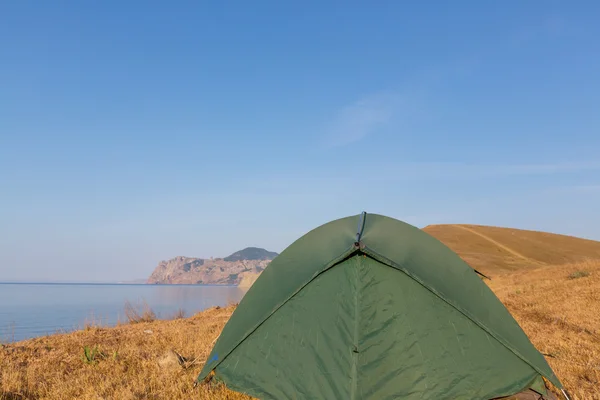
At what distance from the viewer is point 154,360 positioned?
6.98 meters

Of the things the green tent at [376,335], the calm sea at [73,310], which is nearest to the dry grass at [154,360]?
the green tent at [376,335]

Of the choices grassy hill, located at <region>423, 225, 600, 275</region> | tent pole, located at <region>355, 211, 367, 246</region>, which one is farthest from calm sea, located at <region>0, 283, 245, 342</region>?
grassy hill, located at <region>423, 225, 600, 275</region>

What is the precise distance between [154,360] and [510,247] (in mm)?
58664

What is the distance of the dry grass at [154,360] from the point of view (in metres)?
5.27

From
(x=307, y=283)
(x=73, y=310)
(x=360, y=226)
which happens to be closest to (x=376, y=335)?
(x=307, y=283)

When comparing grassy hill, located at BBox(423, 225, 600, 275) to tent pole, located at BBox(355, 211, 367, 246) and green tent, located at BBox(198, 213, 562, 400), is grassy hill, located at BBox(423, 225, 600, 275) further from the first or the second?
green tent, located at BBox(198, 213, 562, 400)

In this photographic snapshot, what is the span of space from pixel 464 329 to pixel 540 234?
74125 millimetres

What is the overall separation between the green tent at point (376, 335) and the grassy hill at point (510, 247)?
4058 centimetres

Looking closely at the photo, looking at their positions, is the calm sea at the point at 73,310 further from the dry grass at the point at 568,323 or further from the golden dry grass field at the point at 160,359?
the dry grass at the point at 568,323

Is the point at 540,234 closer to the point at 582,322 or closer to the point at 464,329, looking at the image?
the point at 582,322

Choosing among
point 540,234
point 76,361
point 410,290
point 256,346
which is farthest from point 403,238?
point 540,234

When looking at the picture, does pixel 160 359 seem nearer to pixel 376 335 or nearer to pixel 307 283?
pixel 307 283

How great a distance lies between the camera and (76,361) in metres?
7.15

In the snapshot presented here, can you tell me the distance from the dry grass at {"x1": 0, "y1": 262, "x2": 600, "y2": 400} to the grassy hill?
34.7 metres
